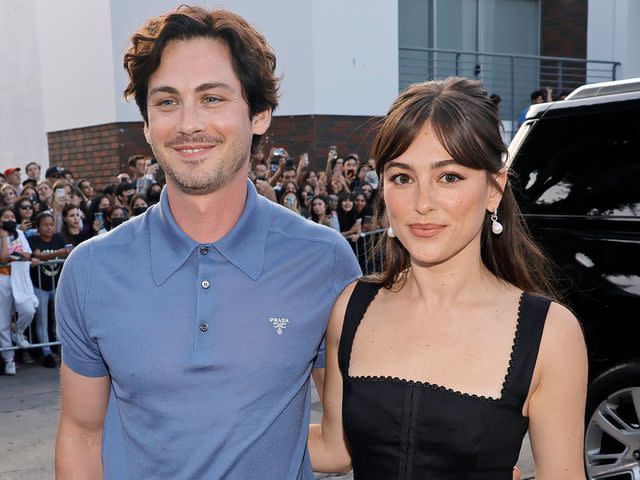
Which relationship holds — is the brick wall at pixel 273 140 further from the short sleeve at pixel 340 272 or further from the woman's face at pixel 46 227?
the short sleeve at pixel 340 272

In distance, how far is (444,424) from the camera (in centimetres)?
212

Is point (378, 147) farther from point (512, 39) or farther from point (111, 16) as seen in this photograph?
point (512, 39)

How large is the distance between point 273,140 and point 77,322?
37.1 feet

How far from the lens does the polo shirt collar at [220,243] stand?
6.99ft

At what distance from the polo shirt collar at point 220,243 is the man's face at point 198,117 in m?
0.13

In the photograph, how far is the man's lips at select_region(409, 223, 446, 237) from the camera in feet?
7.07

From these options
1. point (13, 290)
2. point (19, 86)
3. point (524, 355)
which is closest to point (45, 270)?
point (13, 290)

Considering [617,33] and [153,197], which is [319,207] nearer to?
[153,197]

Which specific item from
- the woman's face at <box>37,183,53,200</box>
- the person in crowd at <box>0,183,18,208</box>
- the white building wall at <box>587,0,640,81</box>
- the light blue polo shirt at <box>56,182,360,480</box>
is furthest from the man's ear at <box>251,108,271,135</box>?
the white building wall at <box>587,0,640,81</box>

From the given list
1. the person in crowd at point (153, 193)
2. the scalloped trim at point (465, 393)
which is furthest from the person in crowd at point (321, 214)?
the scalloped trim at point (465, 393)

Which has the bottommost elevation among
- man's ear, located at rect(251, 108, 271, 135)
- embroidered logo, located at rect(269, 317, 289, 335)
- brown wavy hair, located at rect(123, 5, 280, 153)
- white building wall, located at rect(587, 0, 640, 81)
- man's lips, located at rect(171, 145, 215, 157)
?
embroidered logo, located at rect(269, 317, 289, 335)

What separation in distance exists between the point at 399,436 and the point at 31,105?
15.7 m

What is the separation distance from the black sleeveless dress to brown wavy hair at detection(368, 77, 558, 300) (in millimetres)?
216

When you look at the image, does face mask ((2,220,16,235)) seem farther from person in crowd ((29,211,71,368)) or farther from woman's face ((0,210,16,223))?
person in crowd ((29,211,71,368))
